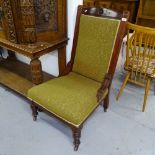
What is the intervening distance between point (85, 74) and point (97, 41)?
1.11ft

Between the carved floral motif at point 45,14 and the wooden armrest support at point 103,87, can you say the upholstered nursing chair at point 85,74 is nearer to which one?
the wooden armrest support at point 103,87

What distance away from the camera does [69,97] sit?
4.46ft

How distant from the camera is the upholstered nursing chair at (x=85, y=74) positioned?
131 centimetres

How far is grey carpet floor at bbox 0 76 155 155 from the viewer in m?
1.45

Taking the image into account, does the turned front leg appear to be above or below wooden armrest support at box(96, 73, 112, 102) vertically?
below

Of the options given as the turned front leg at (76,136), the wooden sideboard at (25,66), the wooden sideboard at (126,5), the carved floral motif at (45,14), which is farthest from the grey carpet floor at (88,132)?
the wooden sideboard at (126,5)

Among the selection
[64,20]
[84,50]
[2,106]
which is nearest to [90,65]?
[84,50]

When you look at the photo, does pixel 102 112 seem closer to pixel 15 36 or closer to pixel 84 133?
pixel 84 133

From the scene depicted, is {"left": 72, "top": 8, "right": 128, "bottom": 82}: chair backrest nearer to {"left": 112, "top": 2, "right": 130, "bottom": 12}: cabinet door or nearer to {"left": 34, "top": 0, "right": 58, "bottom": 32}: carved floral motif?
{"left": 34, "top": 0, "right": 58, "bottom": 32}: carved floral motif

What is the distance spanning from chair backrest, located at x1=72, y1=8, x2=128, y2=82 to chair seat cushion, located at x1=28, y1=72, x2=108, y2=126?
0.14 meters

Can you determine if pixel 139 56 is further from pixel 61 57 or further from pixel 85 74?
pixel 61 57

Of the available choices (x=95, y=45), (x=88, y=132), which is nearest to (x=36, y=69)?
(x=95, y=45)

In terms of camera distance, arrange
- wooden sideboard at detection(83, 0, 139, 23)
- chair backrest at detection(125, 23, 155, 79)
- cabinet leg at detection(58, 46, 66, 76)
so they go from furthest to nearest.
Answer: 1. wooden sideboard at detection(83, 0, 139, 23)
2. cabinet leg at detection(58, 46, 66, 76)
3. chair backrest at detection(125, 23, 155, 79)

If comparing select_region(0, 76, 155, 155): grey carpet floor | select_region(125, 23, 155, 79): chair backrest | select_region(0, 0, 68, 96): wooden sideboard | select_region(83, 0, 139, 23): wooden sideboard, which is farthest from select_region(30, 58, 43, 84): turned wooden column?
select_region(83, 0, 139, 23): wooden sideboard
